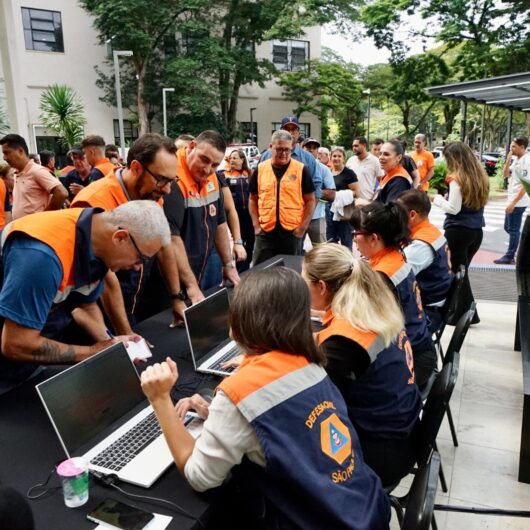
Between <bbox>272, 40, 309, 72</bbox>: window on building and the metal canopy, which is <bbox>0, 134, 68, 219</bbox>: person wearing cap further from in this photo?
<bbox>272, 40, 309, 72</bbox>: window on building

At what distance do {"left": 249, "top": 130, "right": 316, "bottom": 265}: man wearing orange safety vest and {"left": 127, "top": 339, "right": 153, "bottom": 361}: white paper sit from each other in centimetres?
260

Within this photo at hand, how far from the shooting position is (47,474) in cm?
129

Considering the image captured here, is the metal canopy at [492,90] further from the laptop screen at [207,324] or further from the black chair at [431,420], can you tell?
the laptop screen at [207,324]

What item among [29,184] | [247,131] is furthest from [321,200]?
[247,131]

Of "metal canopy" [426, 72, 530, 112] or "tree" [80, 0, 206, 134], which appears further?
"tree" [80, 0, 206, 134]

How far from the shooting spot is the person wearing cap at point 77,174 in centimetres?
553

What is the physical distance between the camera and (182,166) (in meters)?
3.13

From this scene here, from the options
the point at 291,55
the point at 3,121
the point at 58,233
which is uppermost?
the point at 291,55

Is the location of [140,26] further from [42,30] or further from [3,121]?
[3,121]

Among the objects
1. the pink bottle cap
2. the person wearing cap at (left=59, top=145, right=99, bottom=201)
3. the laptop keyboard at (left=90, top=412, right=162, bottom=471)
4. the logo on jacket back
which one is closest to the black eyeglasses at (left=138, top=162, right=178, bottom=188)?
the laptop keyboard at (left=90, top=412, right=162, bottom=471)

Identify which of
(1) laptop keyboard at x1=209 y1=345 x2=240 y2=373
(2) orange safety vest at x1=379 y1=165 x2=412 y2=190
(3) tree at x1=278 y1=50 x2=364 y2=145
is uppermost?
(3) tree at x1=278 y1=50 x2=364 y2=145

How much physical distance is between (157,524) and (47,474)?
36cm

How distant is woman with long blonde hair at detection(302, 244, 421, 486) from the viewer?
63.0 inches

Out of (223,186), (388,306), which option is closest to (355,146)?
(223,186)
